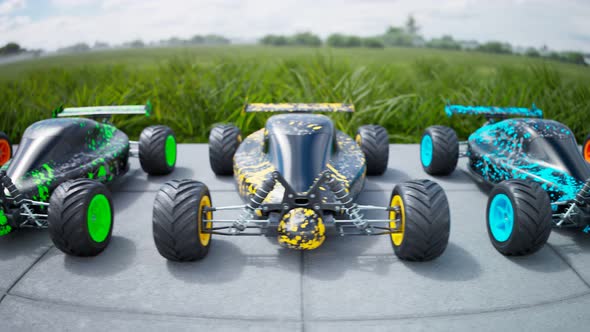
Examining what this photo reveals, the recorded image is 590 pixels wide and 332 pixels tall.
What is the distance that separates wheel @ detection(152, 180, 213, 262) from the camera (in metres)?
3.45

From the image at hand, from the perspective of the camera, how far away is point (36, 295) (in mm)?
3309

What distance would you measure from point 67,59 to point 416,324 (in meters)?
12.6

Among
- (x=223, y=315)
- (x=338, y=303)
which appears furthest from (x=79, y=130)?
(x=338, y=303)

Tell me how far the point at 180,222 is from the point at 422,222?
1.88 meters

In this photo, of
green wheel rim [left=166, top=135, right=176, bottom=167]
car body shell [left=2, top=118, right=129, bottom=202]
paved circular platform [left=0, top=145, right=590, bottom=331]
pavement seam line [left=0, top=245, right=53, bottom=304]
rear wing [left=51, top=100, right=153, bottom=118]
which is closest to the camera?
paved circular platform [left=0, top=145, right=590, bottom=331]

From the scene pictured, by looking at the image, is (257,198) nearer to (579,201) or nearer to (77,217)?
(77,217)

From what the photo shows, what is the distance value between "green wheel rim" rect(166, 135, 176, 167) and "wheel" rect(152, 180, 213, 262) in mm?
2524

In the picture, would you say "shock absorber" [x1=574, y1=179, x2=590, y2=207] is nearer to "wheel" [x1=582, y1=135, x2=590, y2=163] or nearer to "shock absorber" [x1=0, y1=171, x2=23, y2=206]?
"wheel" [x1=582, y1=135, x2=590, y2=163]

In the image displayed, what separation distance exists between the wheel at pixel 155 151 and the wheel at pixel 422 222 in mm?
3448

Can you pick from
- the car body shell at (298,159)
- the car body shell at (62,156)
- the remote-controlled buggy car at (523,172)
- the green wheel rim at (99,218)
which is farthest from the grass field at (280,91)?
the green wheel rim at (99,218)

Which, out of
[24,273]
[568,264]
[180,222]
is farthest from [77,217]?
[568,264]

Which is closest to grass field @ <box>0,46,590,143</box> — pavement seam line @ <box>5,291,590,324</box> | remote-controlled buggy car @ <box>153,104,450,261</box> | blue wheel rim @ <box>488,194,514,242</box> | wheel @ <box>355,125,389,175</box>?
wheel @ <box>355,125,389,175</box>

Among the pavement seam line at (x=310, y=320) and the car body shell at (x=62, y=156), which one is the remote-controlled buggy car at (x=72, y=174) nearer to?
the car body shell at (x=62, y=156)

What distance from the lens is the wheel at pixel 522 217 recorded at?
3506 millimetres
